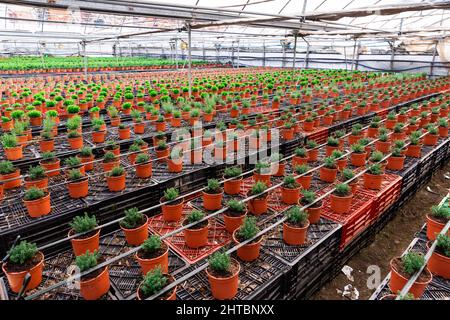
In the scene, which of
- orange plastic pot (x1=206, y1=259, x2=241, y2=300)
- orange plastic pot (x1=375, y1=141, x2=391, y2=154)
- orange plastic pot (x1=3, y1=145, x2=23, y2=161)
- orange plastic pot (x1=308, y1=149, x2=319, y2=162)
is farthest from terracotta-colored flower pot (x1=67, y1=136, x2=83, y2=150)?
orange plastic pot (x1=375, y1=141, x2=391, y2=154)

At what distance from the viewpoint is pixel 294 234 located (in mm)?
3525

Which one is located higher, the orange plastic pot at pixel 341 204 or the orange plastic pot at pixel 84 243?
the orange plastic pot at pixel 341 204

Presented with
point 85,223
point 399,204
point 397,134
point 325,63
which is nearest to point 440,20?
point 325,63

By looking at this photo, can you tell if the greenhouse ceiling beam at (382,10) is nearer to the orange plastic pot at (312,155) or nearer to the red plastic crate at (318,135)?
the red plastic crate at (318,135)

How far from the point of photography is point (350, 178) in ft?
15.6

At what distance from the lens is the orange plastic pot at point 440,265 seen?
305 cm

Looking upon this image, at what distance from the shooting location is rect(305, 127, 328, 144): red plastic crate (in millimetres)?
7516

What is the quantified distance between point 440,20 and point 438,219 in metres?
18.5

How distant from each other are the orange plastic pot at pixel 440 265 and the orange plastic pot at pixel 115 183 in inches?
162

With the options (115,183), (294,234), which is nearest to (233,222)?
(294,234)

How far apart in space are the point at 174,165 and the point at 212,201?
126 cm

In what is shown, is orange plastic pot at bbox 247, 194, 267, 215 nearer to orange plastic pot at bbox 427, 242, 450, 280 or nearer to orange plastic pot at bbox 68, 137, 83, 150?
orange plastic pot at bbox 427, 242, 450, 280

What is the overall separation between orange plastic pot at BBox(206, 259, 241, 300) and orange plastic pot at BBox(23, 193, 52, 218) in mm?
2525

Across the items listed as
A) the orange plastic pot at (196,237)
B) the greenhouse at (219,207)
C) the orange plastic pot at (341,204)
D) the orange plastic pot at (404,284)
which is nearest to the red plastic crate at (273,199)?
the greenhouse at (219,207)
